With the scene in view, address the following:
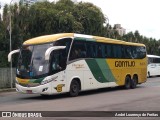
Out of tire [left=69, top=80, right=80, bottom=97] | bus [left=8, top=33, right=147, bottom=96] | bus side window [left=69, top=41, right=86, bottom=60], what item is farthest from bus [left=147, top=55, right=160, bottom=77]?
tire [left=69, top=80, right=80, bottom=97]

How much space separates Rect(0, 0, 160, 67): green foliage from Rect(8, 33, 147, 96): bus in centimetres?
1185

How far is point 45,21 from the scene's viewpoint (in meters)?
39.0

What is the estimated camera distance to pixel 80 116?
1306cm

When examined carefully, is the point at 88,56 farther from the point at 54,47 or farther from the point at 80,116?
the point at 80,116

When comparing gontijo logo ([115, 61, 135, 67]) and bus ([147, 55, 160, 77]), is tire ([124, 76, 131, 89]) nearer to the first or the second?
gontijo logo ([115, 61, 135, 67])

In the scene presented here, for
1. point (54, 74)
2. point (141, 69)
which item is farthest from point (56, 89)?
point (141, 69)

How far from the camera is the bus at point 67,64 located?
1988 cm

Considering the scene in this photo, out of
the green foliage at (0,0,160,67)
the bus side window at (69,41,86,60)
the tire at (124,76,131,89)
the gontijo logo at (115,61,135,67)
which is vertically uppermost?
the green foliage at (0,0,160,67)

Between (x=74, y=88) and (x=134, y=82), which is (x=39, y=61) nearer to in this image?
(x=74, y=88)

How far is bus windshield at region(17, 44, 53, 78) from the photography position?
1986 cm

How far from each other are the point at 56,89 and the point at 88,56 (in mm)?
3504

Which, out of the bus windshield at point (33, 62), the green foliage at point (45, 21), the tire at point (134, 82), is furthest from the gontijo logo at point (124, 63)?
the green foliage at point (45, 21)

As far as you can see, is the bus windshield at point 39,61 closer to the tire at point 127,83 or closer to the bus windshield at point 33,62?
the bus windshield at point 33,62

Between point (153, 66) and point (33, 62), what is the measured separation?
32.5 meters
